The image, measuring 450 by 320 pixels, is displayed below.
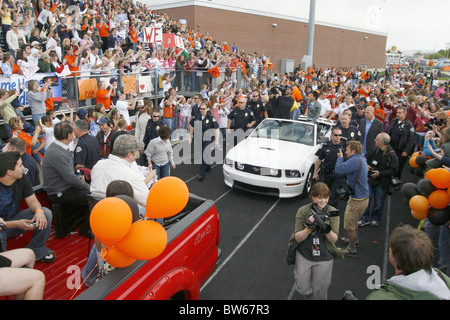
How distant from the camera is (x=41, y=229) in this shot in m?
3.58

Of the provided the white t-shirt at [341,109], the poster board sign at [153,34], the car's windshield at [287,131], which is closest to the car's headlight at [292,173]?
the car's windshield at [287,131]

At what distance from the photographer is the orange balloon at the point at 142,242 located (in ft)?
7.80

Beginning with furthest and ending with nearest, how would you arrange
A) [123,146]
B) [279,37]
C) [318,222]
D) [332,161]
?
1. [279,37]
2. [332,161]
3. [123,146]
4. [318,222]

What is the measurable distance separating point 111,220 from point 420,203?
4.13 metres

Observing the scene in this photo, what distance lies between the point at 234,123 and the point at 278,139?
1830 mm

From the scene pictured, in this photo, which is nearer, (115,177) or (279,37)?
(115,177)

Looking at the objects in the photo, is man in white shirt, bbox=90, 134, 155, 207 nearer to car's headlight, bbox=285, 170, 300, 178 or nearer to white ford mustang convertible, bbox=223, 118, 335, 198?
white ford mustang convertible, bbox=223, 118, 335, 198

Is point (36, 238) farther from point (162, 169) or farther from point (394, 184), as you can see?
point (394, 184)

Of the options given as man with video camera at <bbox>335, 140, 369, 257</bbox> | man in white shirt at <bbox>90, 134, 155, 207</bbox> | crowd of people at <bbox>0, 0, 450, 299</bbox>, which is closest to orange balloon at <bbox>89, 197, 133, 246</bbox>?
crowd of people at <bbox>0, 0, 450, 299</bbox>

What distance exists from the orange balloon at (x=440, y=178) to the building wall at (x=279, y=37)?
31378mm

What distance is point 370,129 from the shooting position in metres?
8.20

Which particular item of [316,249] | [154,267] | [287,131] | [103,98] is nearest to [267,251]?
[316,249]

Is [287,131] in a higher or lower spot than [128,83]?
lower
